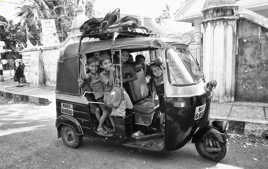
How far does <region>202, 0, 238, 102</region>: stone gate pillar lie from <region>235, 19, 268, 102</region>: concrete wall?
0.74ft

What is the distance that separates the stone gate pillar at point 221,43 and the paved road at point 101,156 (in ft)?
8.62

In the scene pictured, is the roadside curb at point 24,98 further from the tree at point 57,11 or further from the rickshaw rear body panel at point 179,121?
the tree at point 57,11

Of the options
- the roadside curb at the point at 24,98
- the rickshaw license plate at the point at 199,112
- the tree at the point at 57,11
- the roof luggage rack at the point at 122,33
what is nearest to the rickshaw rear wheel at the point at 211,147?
the rickshaw license plate at the point at 199,112

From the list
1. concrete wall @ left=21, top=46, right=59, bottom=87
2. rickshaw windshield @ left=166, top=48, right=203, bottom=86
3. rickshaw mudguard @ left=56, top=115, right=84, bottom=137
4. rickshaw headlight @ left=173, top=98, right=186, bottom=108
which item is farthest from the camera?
concrete wall @ left=21, top=46, right=59, bottom=87

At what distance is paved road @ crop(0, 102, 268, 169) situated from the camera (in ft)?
14.3

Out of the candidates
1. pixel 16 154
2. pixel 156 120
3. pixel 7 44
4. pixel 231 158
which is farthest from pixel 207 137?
pixel 7 44

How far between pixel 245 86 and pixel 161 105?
460cm

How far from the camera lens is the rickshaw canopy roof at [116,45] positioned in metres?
4.11

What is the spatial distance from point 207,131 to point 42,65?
13026mm

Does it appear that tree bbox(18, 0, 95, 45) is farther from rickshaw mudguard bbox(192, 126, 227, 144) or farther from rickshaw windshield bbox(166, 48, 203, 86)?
rickshaw mudguard bbox(192, 126, 227, 144)

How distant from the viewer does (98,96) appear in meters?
4.85

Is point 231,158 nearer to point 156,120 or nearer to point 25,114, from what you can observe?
point 156,120

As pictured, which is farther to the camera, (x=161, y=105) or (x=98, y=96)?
(x=98, y=96)

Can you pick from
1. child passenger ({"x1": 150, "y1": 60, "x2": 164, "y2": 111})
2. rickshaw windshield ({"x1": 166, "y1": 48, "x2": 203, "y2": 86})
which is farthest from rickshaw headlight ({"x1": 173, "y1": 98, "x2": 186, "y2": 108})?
child passenger ({"x1": 150, "y1": 60, "x2": 164, "y2": 111})
